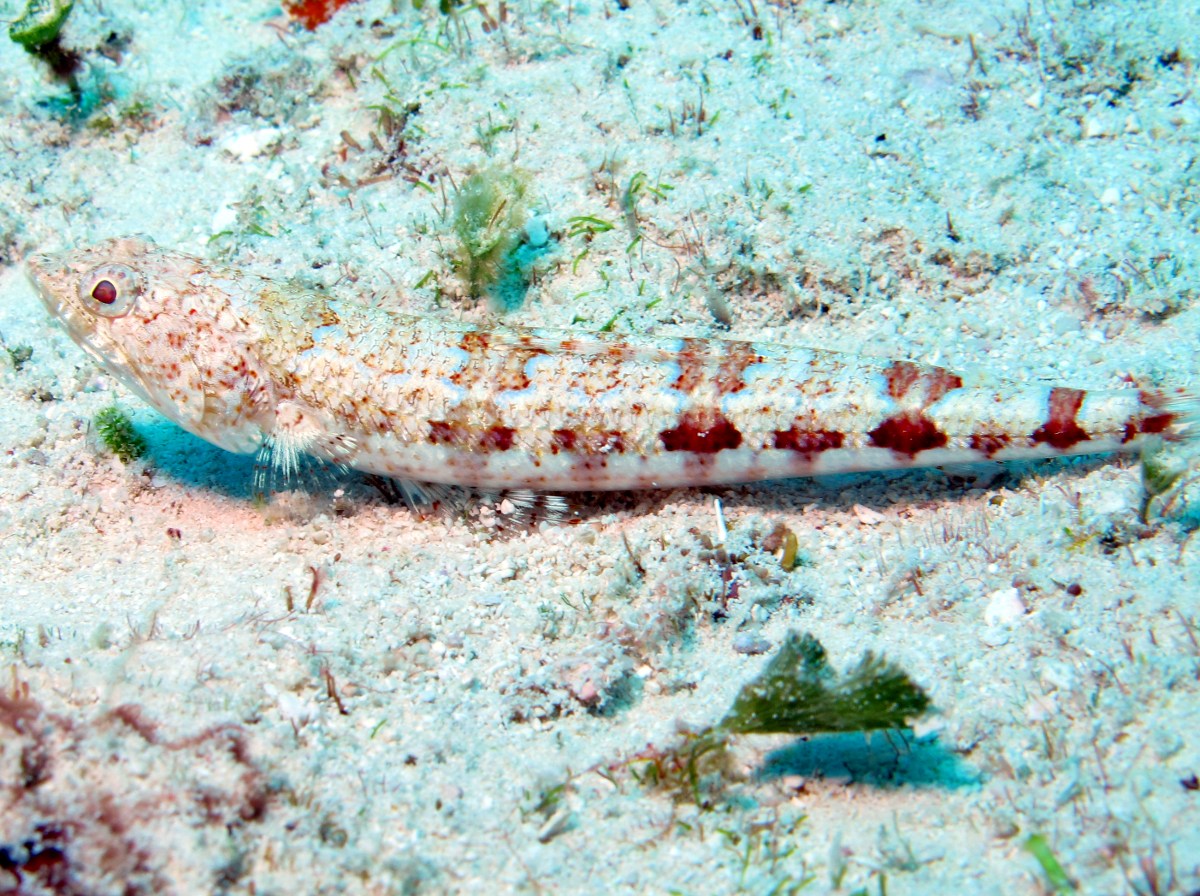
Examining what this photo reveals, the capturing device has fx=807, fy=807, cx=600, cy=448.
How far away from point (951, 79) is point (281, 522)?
15.0 ft

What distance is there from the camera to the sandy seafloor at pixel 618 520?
2330 mm

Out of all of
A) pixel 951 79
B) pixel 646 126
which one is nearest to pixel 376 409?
pixel 646 126

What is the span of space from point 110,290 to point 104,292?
0.09 ft

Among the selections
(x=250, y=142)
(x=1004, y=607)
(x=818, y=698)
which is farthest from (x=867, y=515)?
(x=250, y=142)

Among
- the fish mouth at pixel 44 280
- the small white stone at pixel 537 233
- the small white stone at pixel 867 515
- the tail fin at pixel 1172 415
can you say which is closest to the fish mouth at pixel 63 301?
the fish mouth at pixel 44 280

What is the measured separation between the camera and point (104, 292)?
11.5 feet

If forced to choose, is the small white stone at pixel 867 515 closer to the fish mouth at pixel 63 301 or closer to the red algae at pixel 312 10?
the fish mouth at pixel 63 301

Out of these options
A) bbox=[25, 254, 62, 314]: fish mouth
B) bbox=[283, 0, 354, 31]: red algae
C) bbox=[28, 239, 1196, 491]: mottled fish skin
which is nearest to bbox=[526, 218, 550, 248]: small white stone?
bbox=[28, 239, 1196, 491]: mottled fish skin

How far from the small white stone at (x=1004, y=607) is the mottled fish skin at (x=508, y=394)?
55 cm

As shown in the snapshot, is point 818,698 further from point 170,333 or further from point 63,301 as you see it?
point 63,301

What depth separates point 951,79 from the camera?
4871 millimetres

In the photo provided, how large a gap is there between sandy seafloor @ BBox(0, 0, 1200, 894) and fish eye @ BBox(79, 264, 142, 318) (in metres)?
0.90

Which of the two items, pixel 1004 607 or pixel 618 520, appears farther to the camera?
pixel 618 520

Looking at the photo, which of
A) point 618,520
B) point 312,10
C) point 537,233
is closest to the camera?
point 618,520
